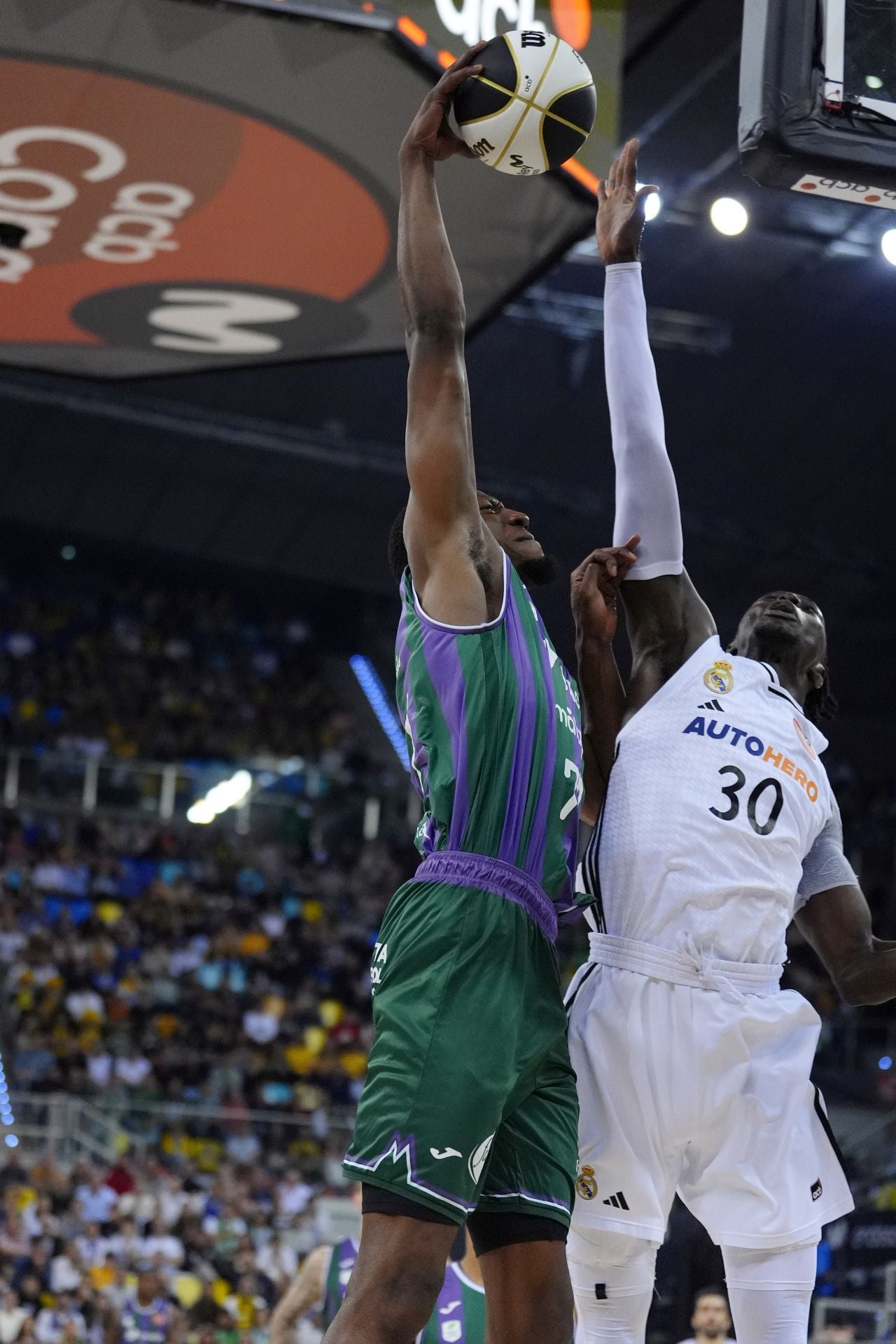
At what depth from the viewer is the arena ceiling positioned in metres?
21.8

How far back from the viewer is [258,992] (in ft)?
71.9

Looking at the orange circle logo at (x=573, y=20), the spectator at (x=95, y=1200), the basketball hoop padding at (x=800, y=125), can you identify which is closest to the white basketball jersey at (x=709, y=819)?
the basketball hoop padding at (x=800, y=125)

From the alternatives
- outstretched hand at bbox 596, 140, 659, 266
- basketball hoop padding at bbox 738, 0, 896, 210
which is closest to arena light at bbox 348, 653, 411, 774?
basketball hoop padding at bbox 738, 0, 896, 210

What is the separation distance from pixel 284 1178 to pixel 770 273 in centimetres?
1275

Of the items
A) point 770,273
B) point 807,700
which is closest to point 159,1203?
point 807,700

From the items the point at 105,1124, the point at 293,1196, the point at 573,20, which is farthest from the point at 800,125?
the point at 105,1124

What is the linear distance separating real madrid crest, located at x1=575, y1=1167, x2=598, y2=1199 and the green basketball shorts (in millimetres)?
199

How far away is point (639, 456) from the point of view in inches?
185

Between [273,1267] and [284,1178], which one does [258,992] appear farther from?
[273,1267]

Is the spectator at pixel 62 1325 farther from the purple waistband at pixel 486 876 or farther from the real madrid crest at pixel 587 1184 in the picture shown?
the purple waistband at pixel 486 876

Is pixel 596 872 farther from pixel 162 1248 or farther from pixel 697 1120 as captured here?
pixel 162 1248

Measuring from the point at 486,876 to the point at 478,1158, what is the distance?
62cm

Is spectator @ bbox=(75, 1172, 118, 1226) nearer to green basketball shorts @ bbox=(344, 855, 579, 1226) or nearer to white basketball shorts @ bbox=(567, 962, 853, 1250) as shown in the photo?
white basketball shorts @ bbox=(567, 962, 853, 1250)

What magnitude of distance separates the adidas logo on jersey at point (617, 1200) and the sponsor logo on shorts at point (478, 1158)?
48 centimetres
